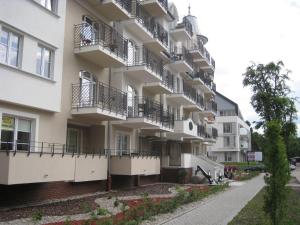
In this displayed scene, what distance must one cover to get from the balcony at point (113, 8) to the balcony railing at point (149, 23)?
241 cm

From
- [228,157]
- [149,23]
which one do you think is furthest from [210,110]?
[228,157]

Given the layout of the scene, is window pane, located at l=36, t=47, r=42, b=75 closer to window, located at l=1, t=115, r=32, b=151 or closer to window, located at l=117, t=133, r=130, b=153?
window, located at l=1, t=115, r=32, b=151

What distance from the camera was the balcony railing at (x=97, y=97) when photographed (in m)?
18.7

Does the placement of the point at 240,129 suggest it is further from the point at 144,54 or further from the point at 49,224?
the point at 49,224

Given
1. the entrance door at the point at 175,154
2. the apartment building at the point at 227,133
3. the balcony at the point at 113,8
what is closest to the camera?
the balcony at the point at 113,8

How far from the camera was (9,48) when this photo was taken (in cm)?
1490

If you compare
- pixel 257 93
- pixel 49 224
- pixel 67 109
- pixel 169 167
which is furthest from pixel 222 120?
pixel 49 224

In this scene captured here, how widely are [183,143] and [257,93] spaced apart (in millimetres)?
9514

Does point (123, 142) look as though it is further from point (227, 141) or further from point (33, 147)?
point (227, 141)

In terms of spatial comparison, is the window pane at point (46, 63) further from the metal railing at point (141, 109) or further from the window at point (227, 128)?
the window at point (227, 128)

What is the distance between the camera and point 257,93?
137 feet

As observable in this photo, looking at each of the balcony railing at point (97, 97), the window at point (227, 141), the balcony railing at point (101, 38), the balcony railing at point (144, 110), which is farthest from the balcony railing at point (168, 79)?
the window at point (227, 141)

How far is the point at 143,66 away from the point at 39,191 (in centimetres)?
1037

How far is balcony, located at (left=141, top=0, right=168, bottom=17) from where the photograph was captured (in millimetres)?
28062
